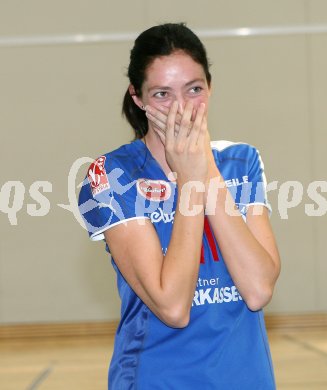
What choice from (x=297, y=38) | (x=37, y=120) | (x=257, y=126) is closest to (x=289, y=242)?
(x=257, y=126)

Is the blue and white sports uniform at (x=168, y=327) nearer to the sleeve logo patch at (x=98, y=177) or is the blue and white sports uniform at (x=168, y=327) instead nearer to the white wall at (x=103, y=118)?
the sleeve logo patch at (x=98, y=177)

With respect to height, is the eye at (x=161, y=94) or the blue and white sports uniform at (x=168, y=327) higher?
the eye at (x=161, y=94)

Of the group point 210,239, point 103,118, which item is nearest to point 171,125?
point 210,239

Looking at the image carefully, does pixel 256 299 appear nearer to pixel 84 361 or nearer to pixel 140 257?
pixel 140 257

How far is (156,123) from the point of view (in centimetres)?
160

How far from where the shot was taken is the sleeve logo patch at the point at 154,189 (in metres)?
1.62

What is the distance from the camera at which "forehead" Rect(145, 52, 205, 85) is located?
161 centimetres

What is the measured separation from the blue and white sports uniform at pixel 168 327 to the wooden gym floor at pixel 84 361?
243 centimetres

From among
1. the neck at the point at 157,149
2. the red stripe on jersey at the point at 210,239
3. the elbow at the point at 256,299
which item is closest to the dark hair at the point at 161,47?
the neck at the point at 157,149

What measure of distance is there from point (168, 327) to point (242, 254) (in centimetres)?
20

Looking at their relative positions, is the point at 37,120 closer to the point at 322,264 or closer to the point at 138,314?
the point at 322,264

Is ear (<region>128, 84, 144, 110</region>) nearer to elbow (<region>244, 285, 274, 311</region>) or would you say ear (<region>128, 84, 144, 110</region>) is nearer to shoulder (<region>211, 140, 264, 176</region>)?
shoulder (<region>211, 140, 264, 176</region>)

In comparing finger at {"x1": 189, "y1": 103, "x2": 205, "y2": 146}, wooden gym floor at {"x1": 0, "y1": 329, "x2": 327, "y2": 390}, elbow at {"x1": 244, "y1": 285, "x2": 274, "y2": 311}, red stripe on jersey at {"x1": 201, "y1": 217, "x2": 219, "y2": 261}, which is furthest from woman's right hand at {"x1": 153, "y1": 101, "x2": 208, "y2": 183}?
wooden gym floor at {"x1": 0, "y1": 329, "x2": 327, "y2": 390}

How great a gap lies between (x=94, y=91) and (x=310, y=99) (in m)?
1.61
